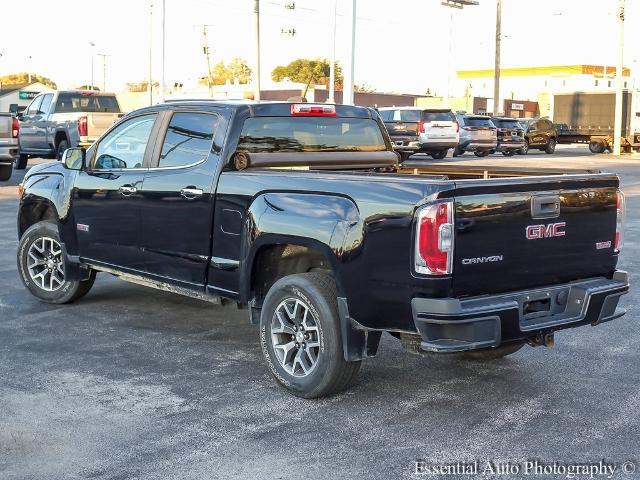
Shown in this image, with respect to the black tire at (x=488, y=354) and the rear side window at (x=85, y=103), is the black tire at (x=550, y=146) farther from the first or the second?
the black tire at (x=488, y=354)

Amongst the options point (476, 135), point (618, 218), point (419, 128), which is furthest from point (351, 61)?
point (618, 218)

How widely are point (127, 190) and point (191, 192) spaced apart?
870 mm

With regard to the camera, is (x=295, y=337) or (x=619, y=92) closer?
(x=295, y=337)

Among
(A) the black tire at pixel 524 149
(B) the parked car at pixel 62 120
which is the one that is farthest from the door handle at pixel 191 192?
(A) the black tire at pixel 524 149

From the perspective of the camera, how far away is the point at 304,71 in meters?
109

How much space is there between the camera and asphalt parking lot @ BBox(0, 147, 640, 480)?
4.64m

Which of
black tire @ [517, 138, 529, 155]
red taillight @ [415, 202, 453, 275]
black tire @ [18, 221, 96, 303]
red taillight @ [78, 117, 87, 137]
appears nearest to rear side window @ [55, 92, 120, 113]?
red taillight @ [78, 117, 87, 137]

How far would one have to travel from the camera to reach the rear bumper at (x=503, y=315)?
16.3 feet

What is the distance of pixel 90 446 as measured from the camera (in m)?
4.79

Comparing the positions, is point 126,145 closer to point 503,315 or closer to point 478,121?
point 503,315

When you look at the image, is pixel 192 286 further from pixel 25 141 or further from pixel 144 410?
pixel 25 141

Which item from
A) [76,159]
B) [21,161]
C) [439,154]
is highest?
[76,159]

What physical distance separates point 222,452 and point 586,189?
2.67 m

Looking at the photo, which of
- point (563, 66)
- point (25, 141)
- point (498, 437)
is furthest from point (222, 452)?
point (563, 66)
